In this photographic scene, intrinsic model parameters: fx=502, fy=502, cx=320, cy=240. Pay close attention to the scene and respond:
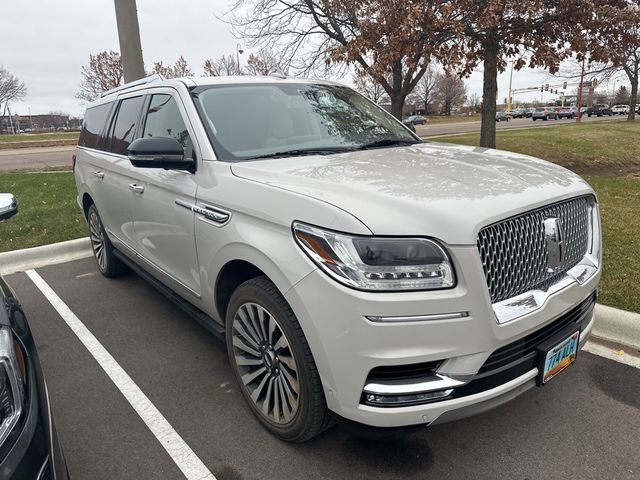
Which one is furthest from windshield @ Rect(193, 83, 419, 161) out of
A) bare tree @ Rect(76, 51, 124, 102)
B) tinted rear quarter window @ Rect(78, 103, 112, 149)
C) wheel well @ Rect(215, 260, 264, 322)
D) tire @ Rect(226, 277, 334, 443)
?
bare tree @ Rect(76, 51, 124, 102)

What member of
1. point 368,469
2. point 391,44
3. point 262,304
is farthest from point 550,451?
point 391,44

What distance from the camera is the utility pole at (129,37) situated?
26.0 feet

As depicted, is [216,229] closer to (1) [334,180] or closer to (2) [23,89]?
(1) [334,180]

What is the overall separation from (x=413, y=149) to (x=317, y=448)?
1.94 metres

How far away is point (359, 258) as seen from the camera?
2.01m

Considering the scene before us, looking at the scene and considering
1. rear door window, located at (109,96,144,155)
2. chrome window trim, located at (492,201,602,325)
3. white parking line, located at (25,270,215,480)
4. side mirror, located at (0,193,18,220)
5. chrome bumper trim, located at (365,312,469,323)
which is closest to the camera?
chrome bumper trim, located at (365,312,469,323)

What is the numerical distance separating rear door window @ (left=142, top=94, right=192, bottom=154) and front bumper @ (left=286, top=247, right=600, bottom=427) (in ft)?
5.11

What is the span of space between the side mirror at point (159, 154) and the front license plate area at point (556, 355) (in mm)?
2139

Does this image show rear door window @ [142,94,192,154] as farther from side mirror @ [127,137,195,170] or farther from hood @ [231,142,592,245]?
hood @ [231,142,592,245]

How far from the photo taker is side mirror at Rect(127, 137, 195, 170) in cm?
288

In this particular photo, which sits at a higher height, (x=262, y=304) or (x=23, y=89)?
(x=23, y=89)

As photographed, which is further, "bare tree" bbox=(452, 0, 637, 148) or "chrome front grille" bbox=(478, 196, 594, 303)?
"bare tree" bbox=(452, 0, 637, 148)

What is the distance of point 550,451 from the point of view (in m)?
2.54

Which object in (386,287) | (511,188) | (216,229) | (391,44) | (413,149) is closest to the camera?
(386,287)
